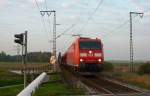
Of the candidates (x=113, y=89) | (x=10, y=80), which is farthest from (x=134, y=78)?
(x=10, y=80)

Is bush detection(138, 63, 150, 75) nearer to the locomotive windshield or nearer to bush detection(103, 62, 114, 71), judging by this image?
bush detection(103, 62, 114, 71)

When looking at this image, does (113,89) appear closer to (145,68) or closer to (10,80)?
(10,80)

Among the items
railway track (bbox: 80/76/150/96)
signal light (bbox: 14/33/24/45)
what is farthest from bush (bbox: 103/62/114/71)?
signal light (bbox: 14/33/24/45)

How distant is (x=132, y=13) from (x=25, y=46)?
37.1 m

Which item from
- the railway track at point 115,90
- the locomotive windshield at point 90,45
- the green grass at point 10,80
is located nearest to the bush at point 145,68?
the locomotive windshield at point 90,45

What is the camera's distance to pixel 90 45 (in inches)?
1767

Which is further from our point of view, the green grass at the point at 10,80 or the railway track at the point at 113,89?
the green grass at the point at 10,80

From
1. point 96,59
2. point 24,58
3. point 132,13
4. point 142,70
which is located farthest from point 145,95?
point 132,13

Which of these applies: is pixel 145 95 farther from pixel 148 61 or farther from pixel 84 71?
pixel 148 61

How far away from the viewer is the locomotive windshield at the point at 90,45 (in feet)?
147

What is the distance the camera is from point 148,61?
53.7 meters

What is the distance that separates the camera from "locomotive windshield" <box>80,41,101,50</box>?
44.7 m

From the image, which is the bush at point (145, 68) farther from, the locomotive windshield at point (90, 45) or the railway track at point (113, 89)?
the railway track at point (113, 89)

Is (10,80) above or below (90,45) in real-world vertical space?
below
